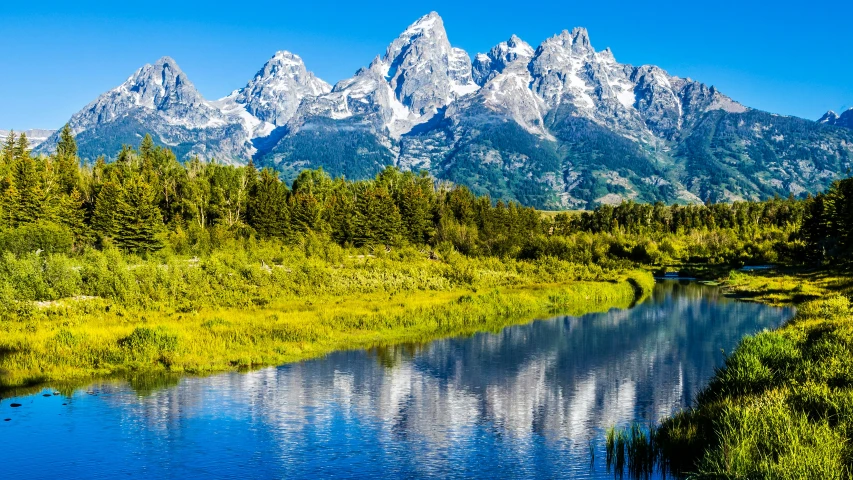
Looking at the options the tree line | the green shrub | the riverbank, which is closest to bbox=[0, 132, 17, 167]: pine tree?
the tree line

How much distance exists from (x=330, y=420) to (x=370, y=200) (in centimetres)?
10271

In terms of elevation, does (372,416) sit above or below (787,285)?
below

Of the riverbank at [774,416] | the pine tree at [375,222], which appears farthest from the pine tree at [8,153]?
the riverbank at [774,416]

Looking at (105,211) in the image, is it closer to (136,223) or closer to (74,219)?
(74,219)

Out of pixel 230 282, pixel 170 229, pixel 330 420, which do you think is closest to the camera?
pixel 330 420

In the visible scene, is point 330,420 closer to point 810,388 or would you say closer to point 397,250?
point 810,388

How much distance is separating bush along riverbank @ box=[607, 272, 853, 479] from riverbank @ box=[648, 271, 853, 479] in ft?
0.12

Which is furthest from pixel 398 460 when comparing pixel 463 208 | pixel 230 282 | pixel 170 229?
pixel 463 208

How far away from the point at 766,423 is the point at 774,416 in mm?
822

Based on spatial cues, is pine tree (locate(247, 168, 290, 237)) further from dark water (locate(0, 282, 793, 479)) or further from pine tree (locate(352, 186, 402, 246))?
dark water (locate(0, 282, 793, 479))

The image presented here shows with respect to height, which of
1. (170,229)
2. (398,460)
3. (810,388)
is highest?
(170,229)

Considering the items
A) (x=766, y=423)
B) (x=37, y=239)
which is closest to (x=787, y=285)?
(x=766, y=423)

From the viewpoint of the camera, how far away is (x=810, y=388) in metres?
28.0

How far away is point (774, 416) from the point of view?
81.1 feet
